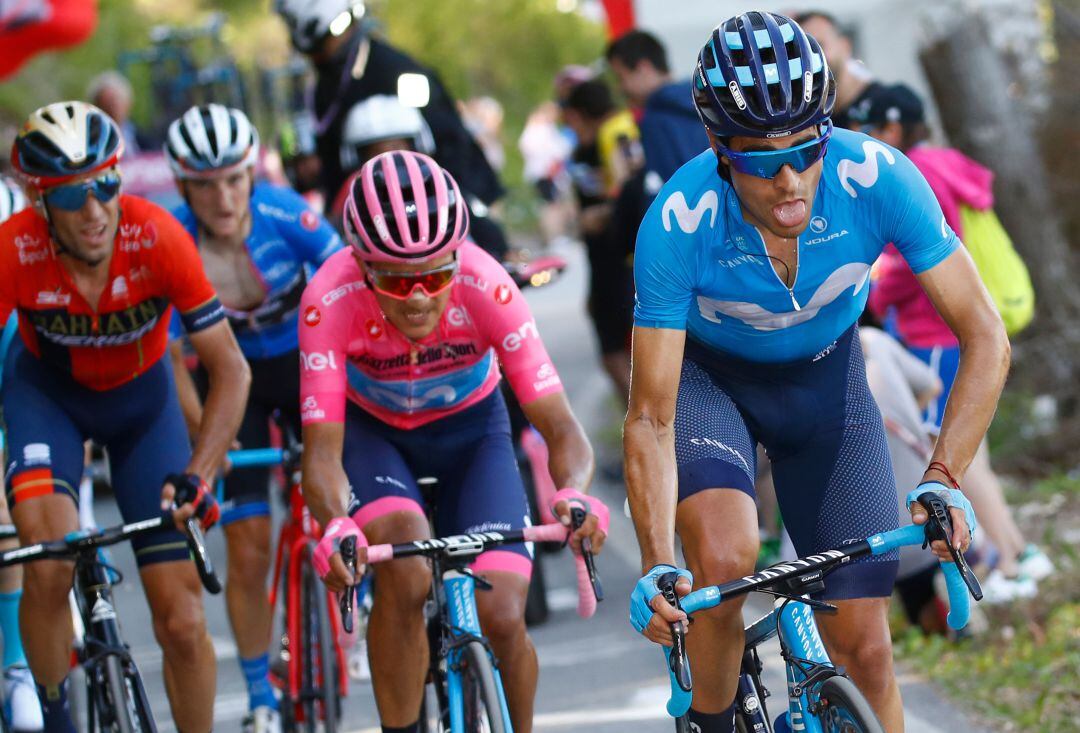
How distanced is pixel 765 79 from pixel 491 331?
4.85 ft

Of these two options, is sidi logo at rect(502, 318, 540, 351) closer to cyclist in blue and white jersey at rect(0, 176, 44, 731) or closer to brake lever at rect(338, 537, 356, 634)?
brake lever at rect(338, 537, 356, 634)

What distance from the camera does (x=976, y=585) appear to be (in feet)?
12.0

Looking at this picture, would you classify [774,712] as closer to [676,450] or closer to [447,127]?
[676,450]

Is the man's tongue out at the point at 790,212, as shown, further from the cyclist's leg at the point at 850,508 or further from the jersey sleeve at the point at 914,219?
the cyclist's leg at the point at 850,508

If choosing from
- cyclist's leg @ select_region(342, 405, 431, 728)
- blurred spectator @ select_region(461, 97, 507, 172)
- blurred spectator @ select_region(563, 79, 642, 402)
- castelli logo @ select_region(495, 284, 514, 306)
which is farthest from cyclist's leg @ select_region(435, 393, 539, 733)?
blurred spectator @ select_region(461, 97, 507, 172)

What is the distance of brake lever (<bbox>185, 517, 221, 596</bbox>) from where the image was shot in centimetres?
491

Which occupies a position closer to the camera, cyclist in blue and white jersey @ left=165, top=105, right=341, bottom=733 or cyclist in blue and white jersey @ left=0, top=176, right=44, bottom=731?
cyclist in blue and white jersey @ left=0, top=176, right=44, bottom=731

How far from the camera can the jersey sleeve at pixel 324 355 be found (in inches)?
201

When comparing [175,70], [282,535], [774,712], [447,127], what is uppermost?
[175,70]

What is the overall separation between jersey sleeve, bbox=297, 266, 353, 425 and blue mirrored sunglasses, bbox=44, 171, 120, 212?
2.65 ft

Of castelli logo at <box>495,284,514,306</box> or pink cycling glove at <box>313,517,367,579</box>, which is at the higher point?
castelli logo at <box>495,284,514,306</box>

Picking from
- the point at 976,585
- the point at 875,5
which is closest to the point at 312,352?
the point at 976,585

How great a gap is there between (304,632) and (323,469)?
1421mm

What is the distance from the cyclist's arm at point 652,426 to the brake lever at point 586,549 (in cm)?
40
